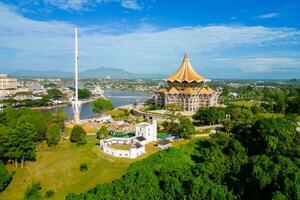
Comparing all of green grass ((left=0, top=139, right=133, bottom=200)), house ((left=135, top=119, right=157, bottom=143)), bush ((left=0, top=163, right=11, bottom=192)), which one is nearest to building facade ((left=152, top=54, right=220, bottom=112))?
house ((left=135, top=119, right=157, bottom=143))

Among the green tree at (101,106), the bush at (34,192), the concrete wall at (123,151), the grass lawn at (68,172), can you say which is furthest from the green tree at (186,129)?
the green tree at (101,106)

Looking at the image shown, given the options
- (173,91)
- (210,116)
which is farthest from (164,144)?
(173,91)

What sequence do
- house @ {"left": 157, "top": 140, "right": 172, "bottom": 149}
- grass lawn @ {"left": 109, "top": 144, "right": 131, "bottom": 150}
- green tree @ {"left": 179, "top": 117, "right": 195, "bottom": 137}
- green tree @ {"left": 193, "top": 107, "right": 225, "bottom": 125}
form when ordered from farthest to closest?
green tree @ {"left": 193, "top": 107, "right": 225, "bottom": 125}, green tree @ {"left": 179, "top": 117, "right": 195, "bottom": 137}, house @ {"left": 157, "top": 140, "right": 172, "bottom": 149}, grass lawn @ {"left": 109, "top": 144, "right": 131, "bottom": 150}

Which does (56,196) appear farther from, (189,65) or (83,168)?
(189,65)

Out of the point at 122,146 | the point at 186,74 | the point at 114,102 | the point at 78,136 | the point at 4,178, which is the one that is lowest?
the point at 4,178

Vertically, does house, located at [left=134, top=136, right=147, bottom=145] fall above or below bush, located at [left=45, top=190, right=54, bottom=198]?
above

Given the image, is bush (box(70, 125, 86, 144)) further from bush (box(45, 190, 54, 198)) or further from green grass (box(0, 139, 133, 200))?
bush (box(45, 190, 54, 198))

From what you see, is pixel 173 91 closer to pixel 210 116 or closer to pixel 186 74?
pixel 186 74
